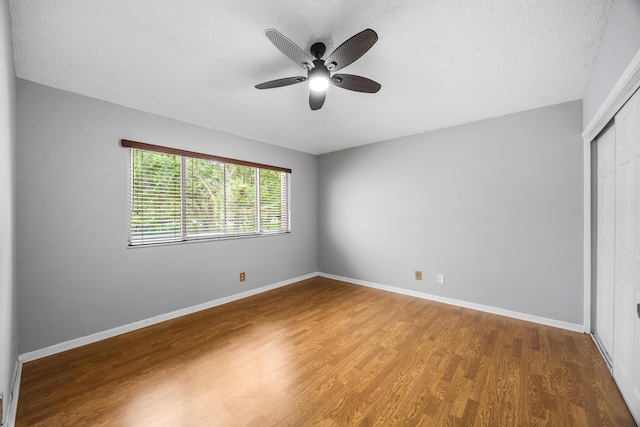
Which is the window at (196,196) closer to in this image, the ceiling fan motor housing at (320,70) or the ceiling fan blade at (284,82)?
the ceiling fan blade at (284,82)

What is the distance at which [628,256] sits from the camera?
5.46ft

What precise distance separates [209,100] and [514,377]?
3637 mm

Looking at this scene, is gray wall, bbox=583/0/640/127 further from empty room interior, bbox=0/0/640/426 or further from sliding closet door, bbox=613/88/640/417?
sliding closet door, bbox=613/88/640/417

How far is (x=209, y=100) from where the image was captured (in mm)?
2607

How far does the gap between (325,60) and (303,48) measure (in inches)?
10.3

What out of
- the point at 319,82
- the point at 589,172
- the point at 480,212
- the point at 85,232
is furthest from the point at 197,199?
the point at 589,172

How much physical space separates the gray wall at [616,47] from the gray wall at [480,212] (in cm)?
85

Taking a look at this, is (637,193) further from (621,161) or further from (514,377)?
(514,377)

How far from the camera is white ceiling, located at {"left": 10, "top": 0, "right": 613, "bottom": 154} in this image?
1457 millimetres

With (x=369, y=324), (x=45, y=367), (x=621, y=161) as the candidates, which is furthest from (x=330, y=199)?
(x=45, y=367)

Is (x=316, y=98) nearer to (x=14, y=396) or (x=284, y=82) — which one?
(x=284, y=82)

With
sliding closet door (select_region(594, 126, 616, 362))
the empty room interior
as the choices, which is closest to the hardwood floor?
the empty room interior

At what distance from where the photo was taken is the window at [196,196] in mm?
2812

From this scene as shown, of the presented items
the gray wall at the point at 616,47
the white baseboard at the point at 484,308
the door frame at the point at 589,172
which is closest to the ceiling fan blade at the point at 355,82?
the gray wall at the point at 616,47
